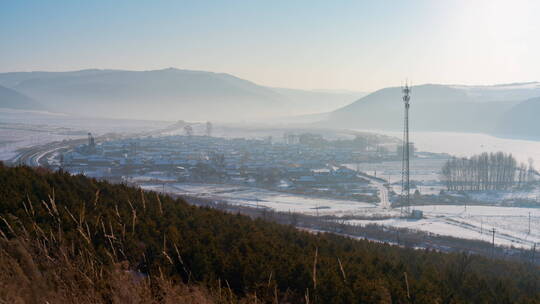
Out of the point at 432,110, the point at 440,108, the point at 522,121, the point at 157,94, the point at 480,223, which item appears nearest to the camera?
the point at 480,223

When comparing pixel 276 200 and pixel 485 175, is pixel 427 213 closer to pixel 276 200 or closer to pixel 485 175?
pixel 276 200

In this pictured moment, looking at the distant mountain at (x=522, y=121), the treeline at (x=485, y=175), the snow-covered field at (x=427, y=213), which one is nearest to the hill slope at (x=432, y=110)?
the distant mountain at (x=522, y=121)

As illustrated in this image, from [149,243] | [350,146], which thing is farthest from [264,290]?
[350,146]

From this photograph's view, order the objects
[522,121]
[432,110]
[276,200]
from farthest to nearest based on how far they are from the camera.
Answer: [432,110]
[522,121]
[276,200]

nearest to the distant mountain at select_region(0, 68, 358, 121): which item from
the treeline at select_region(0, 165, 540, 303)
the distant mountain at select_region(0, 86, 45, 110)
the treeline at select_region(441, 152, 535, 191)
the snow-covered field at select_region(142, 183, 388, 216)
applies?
the distant mountain at select_region(0, 86, 45, 110)

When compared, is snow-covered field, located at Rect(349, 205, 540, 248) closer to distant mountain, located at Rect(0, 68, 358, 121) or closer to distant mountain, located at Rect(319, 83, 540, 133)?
distant mountain, located at Rect(319, 83, 540, 133)

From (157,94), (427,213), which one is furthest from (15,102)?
(427,213)

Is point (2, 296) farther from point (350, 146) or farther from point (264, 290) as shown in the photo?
point (350, 146)
